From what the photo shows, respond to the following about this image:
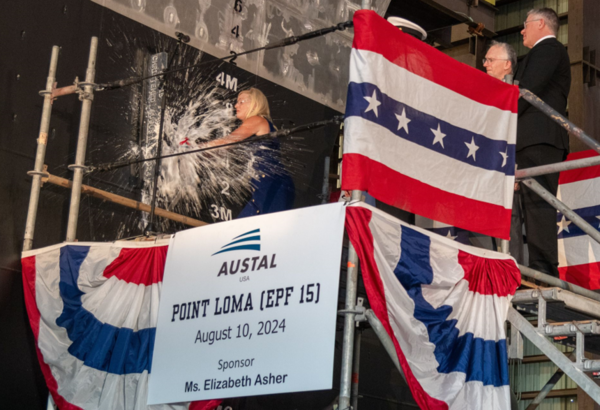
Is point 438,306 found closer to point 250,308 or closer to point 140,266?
point 250,308

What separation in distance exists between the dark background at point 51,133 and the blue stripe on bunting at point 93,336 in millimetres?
371

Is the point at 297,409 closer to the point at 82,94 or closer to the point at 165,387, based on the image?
the point at 165,387

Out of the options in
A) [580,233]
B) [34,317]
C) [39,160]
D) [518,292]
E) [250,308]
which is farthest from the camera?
[580,233]

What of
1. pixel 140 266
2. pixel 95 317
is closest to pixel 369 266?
pixel 140 266

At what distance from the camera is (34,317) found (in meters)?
4.91

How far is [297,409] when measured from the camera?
21.3 feet

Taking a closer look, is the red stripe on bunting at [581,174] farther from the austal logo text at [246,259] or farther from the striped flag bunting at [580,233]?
the austal logo text at [246,259]

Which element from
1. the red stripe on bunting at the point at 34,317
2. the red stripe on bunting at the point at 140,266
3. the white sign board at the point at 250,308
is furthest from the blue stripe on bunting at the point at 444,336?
the red stripe on bunting at the point at 34,317

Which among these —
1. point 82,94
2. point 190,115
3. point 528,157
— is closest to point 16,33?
point 82,94

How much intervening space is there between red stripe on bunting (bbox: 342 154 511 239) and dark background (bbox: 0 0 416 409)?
3.36 feet

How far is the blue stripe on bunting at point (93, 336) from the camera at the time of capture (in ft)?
15.3

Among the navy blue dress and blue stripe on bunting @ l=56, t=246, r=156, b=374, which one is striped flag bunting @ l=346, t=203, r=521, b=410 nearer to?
blue stripe on bunting @ l=56, t=246, r=156, b=374

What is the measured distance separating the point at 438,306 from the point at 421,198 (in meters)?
0.56

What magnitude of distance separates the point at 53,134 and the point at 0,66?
0.53 metres
